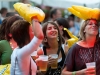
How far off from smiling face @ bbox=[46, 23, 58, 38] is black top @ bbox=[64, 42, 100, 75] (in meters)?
0.79

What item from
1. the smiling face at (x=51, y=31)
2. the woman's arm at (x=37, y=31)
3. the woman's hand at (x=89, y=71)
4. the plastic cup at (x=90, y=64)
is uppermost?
the woman's arm at (x=37, y=31)

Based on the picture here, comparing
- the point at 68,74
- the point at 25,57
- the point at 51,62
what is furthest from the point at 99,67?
the point at 25,57

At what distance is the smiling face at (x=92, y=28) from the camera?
4.18 metres

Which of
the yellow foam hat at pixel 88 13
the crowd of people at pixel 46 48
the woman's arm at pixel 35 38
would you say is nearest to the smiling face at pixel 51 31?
the crowd of people at pixel 46 48

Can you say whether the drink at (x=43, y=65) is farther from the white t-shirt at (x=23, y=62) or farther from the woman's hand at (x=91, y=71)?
the woman's hand at (x=91, y=71)

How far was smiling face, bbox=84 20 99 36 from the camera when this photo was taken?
4.18 meters

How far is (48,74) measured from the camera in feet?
14.8

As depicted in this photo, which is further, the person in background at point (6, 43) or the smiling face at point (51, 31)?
the smiling face at point (51, 31)

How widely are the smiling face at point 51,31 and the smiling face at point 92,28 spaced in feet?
2.52

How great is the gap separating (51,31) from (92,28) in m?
0.92

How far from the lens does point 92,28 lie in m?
4.20

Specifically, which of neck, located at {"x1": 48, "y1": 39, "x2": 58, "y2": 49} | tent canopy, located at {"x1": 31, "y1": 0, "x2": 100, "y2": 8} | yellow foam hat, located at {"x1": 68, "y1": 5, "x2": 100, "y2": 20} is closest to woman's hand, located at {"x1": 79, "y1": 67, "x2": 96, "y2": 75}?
→ yellow foam hat, located at {"x1": 68, "y1": 5, "x2": 100, "y2": 20}

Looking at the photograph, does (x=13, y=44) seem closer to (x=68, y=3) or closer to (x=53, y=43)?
(x=53, y=43)

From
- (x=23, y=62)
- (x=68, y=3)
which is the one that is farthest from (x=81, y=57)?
(x=68, y=3)
